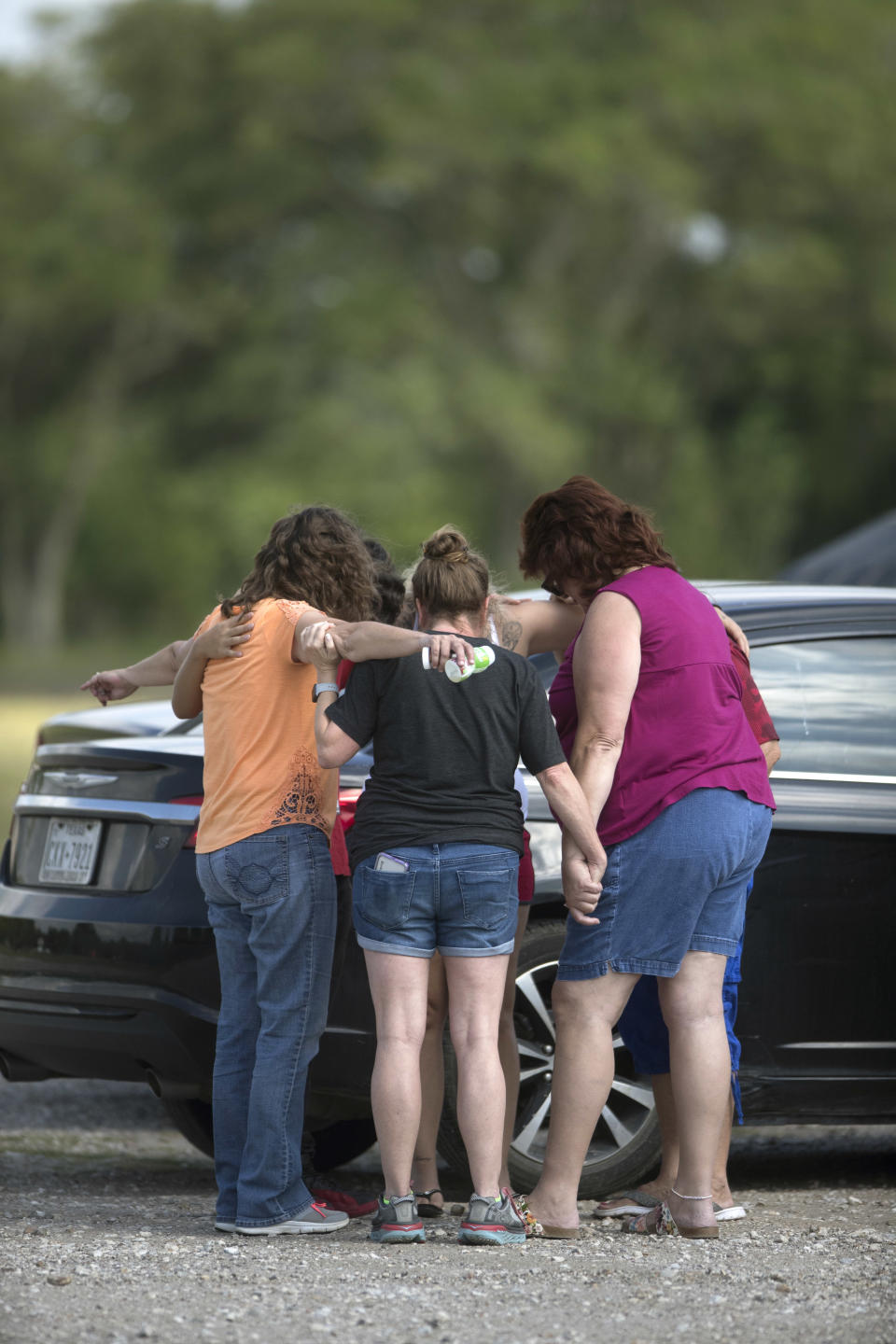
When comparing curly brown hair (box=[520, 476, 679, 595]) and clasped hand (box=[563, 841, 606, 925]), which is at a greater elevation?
curly brown hair (box=[520, 476, 679, 595])

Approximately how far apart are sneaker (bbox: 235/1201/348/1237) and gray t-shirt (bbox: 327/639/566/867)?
86 centimetres

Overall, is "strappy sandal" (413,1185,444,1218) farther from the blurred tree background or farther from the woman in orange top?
the blurred tree background

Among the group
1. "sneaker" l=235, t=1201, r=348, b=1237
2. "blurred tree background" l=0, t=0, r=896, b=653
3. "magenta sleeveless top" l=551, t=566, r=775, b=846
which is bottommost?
"sneaker" l=235, t=1201, r=348, b=1237

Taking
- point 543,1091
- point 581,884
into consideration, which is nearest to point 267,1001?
point 581,884

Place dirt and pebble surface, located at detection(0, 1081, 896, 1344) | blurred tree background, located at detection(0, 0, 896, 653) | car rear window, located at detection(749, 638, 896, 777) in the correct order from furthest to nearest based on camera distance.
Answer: blurred tree background, located at detection(0, 0, 896, 653) → car rear window, located at detection(749, 638, 896, 777) → dirt and pebble surface, located at detection(0, 1081, 896, 1344)

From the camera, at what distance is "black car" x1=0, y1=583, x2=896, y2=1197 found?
458cm

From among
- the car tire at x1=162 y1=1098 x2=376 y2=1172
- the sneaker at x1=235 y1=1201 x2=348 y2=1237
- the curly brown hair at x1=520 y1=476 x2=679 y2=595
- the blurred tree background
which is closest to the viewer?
the sneaker at x1=235 y1=1201 x2=348 y2=1237

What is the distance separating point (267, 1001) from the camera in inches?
168

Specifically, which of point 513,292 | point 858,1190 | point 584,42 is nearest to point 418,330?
point 513,292

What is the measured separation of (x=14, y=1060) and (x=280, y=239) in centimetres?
3617

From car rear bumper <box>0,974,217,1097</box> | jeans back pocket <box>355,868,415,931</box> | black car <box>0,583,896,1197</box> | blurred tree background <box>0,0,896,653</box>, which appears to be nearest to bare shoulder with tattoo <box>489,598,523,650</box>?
black car <box>0,583,896,1197</box>

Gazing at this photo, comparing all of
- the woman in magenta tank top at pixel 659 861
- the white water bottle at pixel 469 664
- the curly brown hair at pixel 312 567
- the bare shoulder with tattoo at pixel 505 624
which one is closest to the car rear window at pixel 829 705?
the woman in magenta tank top at pixel 659 861

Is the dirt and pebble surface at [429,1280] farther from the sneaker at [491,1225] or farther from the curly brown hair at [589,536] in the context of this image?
the curly brown hair at [589,536]

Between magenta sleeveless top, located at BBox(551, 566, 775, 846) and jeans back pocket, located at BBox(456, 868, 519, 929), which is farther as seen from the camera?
magenta sleeveless top, located at BBox(551, 566, 775, 846)
